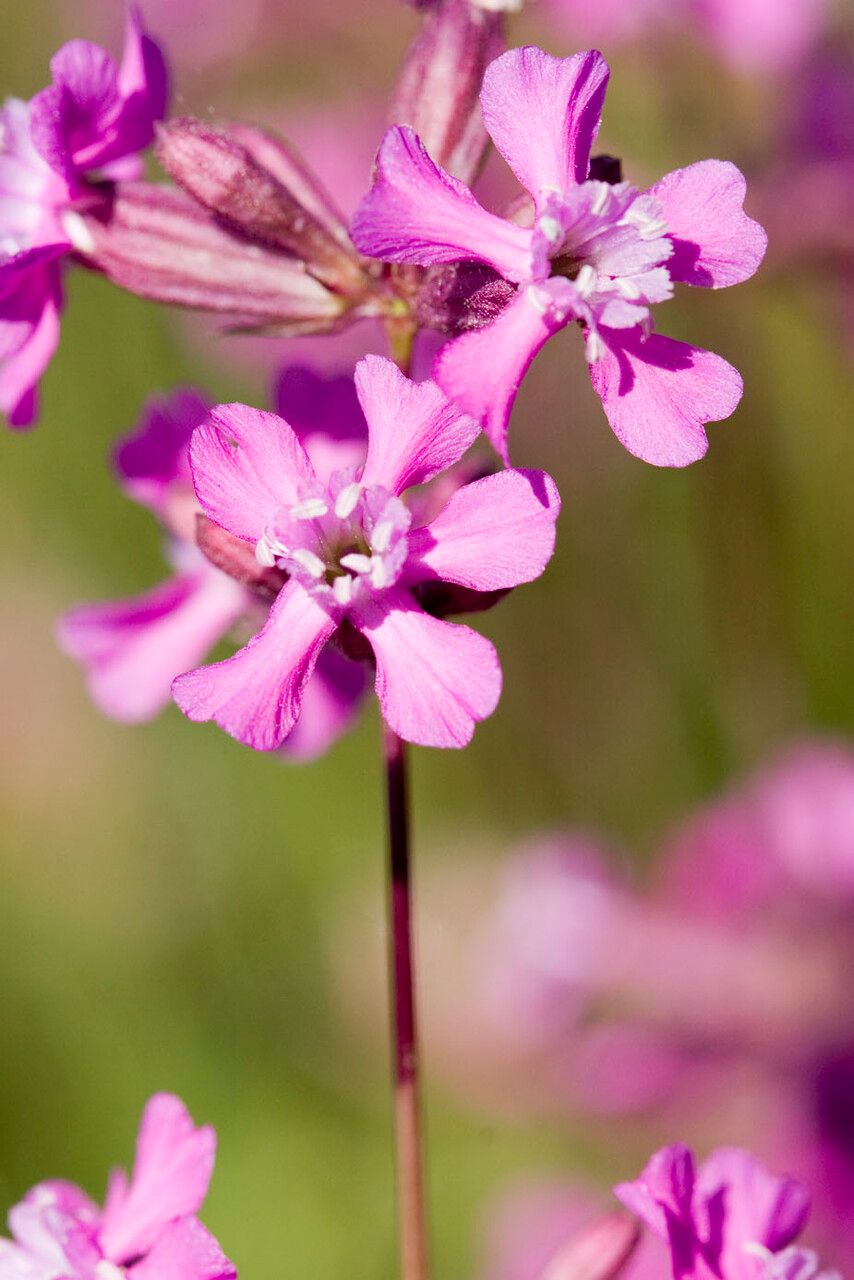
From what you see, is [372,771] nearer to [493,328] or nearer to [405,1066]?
[405,1066]

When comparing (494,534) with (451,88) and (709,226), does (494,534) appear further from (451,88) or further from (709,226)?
(451,88)

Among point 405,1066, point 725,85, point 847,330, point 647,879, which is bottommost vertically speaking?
point 405,1066

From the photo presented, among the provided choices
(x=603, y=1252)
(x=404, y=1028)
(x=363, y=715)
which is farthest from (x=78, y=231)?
(x=363, y=715)

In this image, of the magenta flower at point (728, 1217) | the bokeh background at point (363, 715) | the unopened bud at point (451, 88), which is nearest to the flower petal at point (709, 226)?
the unopened bud at point (451, 88)

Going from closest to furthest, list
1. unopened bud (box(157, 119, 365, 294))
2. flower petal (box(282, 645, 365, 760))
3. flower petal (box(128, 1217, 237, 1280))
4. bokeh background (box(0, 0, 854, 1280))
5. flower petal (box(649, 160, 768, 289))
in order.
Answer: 1. flower petal (box(128, 1217, 237, 1280))
2. flower petal (box(649, 160, 768, 289))
3. unopened bud (box(157, 119, 365, 294))
4. flower petal (box(282, 645, 365, 760))
5. bokeh background (box(0, 0, 854, 1280))

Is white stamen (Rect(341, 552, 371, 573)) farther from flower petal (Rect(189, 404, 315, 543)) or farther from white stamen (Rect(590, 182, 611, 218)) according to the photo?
white stamen (Rect(590, 182, 611, 218))

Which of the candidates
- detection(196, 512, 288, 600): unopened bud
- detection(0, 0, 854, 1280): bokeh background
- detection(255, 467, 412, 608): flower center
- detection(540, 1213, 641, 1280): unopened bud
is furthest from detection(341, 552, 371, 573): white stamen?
detection(0, 0, 854, 1280): bokeh background

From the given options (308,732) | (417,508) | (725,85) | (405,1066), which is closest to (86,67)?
(417,508)
